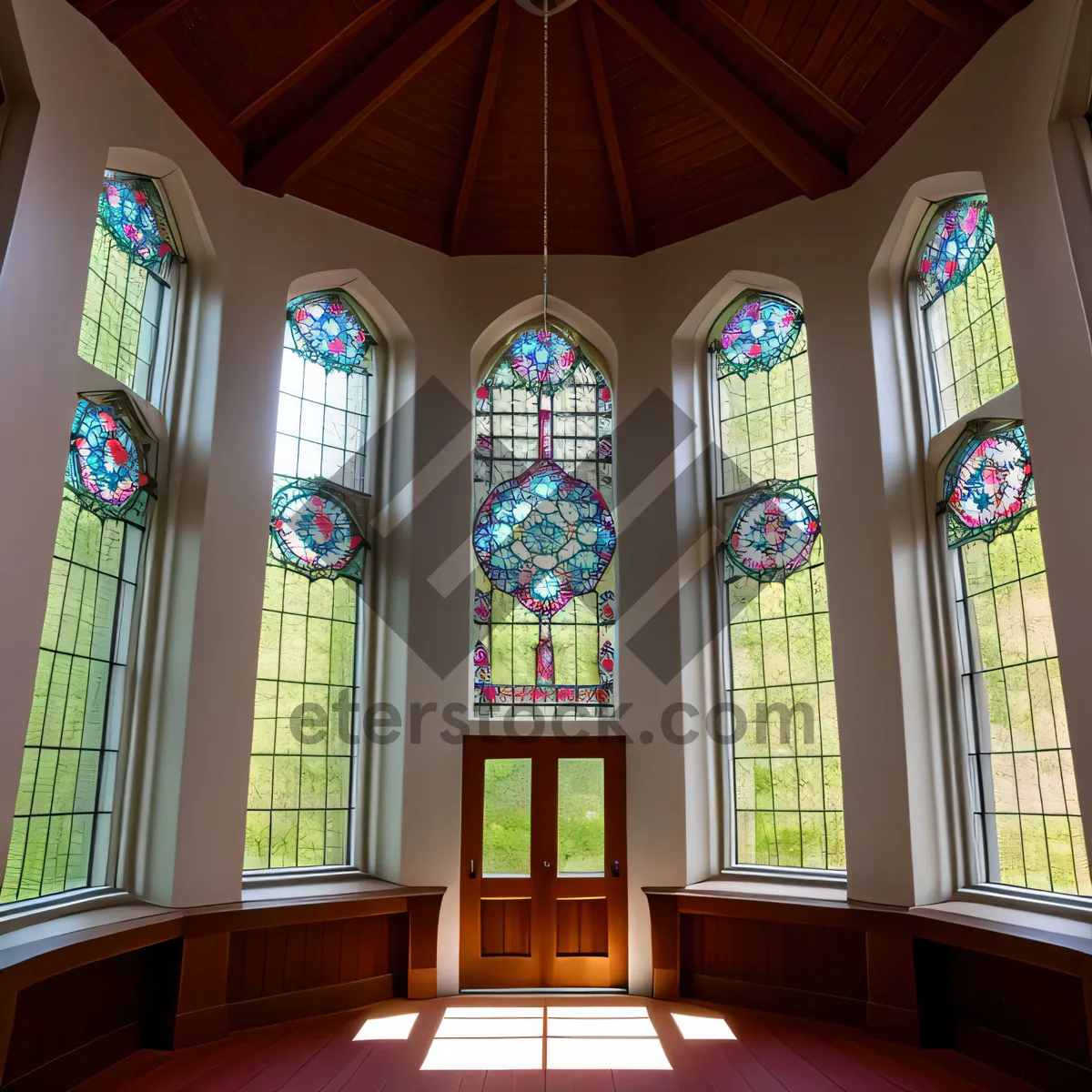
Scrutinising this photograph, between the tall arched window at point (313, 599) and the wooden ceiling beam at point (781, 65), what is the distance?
9.87ft

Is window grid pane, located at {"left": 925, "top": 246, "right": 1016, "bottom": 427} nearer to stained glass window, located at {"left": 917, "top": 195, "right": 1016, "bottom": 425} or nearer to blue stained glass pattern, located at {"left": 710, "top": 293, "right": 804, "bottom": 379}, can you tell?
stained glass window, located at {"left": 917, "top": 195, "right": 1016, "bottom": 425}

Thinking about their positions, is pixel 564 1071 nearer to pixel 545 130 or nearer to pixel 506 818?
pixel 506 818

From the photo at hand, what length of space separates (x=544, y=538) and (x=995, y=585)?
2.86 meters

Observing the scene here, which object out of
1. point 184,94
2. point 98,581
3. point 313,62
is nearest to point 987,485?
point 313,62

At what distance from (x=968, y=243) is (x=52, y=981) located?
6014mm

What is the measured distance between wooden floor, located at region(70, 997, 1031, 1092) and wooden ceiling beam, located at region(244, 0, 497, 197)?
16.6 feet

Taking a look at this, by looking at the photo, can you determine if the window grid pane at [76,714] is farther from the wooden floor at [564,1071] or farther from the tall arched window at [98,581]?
the wooden floor at [564,1071]

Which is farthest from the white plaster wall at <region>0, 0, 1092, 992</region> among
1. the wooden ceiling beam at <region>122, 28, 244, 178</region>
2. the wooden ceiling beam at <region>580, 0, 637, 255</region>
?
the wooden ceiling beam at <region>580, 0, 637, 255</region>

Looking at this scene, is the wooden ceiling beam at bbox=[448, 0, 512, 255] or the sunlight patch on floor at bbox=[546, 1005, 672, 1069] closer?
the sunlight patch on floor at bbox=[546, 1005, 672, 1069]

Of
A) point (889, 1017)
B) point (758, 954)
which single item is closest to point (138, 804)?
point (758, 954)

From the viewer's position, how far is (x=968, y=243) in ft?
17.2

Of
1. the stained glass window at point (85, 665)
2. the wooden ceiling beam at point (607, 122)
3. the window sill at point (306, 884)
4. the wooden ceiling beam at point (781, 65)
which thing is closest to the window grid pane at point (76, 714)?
the stained glass window at point (85, 665)

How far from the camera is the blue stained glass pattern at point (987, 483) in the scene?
4.78 meters

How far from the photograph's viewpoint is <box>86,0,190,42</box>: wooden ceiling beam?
465cm
